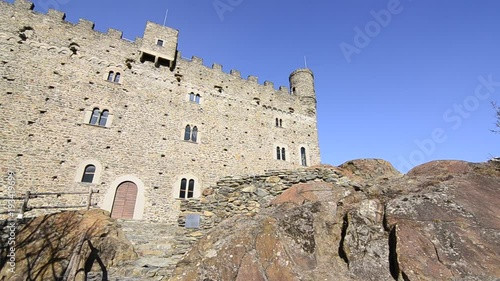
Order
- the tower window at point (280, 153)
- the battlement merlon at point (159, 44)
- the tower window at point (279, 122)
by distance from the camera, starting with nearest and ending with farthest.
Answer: the battlement merlon at point (159, 44)
the tower window at point (280, 153)
the tower window at point (279, 122)

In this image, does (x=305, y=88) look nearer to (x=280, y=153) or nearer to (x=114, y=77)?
(x=280, y=153)

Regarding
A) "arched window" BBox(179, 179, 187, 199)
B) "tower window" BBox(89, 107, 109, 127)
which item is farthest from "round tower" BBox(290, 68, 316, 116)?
"tower window" BBox(89, 107, 109, 127)

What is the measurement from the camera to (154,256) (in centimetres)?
696

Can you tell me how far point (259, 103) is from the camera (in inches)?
735

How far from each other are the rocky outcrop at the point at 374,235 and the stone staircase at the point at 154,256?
148 cm

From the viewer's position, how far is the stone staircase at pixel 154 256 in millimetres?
5707

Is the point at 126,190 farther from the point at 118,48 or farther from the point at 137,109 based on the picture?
the point at 118,48

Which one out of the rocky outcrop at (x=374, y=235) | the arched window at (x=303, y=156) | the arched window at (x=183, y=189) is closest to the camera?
the rocky outcrop at (x=374, y=235)

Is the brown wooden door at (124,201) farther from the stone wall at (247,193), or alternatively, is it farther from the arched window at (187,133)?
the stone wall at (247,193)

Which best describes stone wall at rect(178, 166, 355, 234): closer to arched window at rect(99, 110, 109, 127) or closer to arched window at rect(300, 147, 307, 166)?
arched window at rect(99, 110, 109, 127)

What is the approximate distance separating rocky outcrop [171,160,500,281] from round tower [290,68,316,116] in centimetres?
1522

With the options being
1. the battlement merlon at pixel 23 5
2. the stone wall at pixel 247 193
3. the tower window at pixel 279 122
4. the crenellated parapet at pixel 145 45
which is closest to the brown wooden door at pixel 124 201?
the stone wall at pixel 247 193

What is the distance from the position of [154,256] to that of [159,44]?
14.0 m

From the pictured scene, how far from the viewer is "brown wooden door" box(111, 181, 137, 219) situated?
11.6 metres
